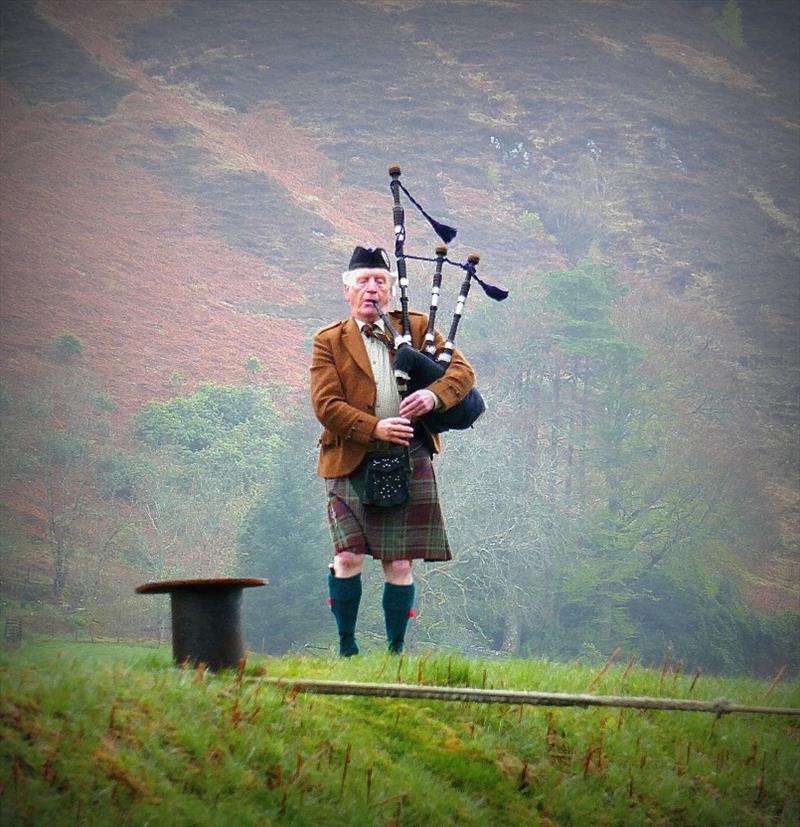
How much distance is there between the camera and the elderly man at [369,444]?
6168 millimetres

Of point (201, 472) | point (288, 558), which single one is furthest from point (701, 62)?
point (288, 558)

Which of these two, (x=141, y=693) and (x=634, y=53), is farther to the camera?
(x=634, y=53)

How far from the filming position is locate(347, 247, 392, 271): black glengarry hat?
642 cm

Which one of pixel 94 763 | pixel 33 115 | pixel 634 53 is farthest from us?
pixel 634 53

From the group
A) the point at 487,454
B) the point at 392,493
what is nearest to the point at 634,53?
the point at 487,454

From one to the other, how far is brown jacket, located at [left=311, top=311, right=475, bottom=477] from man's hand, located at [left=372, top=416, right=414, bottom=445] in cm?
5

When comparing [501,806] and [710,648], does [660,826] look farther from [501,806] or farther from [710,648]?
[710,648]

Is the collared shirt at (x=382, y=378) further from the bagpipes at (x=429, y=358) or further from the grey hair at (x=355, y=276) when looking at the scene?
the grey hair at (x=355, y=276)

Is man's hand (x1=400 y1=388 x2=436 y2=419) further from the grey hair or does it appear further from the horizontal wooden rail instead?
the horizontal wooden rail

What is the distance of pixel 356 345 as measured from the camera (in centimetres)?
638

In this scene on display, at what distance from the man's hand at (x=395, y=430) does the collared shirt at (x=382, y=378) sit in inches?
9.7

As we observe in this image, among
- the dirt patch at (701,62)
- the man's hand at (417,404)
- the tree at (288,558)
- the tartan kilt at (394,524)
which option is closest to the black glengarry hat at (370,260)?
the man's hand at (417,404)

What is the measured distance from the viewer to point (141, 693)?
398 centimetres

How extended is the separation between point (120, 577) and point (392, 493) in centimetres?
3850
